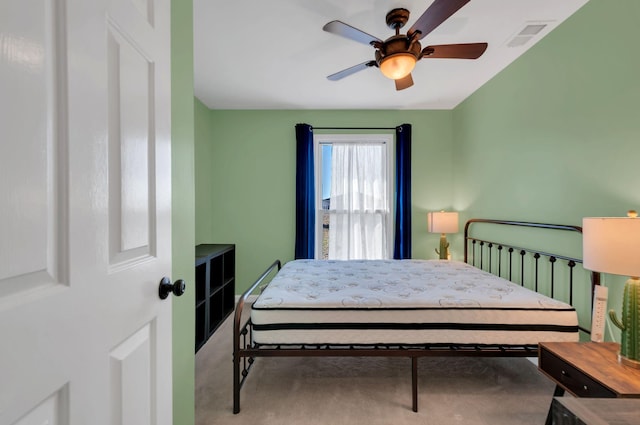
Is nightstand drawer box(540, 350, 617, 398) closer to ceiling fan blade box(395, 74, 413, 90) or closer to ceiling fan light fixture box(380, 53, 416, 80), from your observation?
ceiling fan light fixture box(380, 53, 416, 80)

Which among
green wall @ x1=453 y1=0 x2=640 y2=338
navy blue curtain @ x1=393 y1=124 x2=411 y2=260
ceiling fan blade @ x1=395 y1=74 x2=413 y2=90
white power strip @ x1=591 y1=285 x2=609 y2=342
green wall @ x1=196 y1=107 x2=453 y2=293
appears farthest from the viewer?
green wall @ x1=196 y1=107 x2=453 y2=293

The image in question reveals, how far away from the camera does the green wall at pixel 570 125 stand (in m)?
1.72

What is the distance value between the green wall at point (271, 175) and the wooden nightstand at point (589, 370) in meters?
2.54

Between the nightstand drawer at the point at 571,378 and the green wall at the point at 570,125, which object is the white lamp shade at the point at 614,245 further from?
the green wall at the point at 570,125

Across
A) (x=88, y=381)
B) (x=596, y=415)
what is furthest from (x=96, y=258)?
(x=596, y=415)

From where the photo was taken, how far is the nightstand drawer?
119 cm

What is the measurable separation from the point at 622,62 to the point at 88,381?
2.85m

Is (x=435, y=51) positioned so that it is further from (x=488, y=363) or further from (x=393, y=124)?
(x=488, y=363)

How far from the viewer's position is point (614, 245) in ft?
4.21

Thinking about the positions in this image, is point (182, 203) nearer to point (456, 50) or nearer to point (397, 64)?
point (397, 64)

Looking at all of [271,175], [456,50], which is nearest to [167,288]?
[456,50]

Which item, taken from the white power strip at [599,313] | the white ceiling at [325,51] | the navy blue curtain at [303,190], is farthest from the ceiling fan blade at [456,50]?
the navy blue curtain at [303,190]

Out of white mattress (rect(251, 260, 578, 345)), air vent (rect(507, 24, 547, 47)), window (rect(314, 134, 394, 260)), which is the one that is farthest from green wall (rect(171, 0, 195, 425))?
window (rect(314, 134, 394, 260))

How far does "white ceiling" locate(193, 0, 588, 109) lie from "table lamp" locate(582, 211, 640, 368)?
163cm
